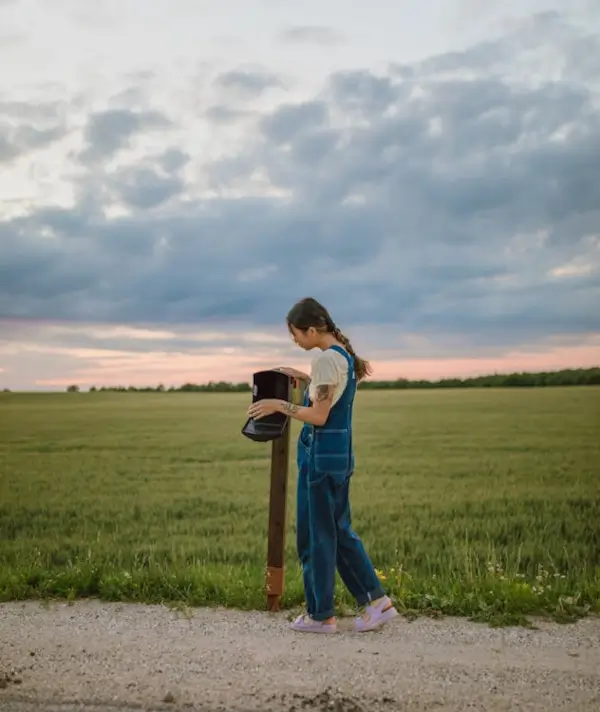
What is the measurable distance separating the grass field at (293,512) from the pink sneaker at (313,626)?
54 centimetres

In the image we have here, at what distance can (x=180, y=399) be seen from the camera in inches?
1597

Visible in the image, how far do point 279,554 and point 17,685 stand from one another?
6.05 ft

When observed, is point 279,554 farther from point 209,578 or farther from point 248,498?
point 248,498

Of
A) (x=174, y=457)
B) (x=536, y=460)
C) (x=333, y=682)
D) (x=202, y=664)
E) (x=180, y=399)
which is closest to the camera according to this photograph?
(x=333, y=682)

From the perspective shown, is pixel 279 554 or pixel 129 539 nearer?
pixel 279 554

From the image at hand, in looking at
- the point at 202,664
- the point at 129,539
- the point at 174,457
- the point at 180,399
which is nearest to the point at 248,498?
the point at 129,539

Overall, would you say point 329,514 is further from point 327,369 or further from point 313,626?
point 327,369

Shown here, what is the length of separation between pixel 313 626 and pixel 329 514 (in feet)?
2.35

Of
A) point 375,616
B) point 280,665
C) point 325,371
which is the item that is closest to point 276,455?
point 325,371

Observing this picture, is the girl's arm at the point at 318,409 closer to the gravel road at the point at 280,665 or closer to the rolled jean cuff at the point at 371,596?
the rolled jean cuff at the point at 371,596

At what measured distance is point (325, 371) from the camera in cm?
516

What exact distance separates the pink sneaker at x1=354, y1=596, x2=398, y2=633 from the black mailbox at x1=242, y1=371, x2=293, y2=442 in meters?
1.23

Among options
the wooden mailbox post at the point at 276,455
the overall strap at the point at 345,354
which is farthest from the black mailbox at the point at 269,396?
the overall strap at the point at 345,354

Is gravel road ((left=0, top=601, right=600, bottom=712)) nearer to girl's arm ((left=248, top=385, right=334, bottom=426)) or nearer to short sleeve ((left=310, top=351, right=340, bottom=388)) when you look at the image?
girl's arm ((left=248, top=385, right=334, bottom=426))
